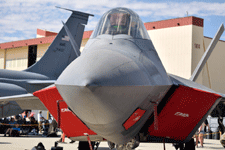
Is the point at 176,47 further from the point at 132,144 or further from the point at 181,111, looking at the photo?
the point at 132,144

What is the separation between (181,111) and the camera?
5.76m

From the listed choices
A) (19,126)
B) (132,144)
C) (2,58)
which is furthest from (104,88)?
(2,58)

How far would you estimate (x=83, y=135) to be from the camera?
6.34 m

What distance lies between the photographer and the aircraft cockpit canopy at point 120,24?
5598 mm

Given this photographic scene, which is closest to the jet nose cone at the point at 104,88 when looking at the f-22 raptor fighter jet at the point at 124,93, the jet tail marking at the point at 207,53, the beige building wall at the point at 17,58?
the f-22 raptor fighter jet at the point at 124,93

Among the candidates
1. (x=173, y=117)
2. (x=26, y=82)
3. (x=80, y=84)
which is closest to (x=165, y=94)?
(x=173, y=117)

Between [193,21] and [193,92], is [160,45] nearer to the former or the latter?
[193,21]

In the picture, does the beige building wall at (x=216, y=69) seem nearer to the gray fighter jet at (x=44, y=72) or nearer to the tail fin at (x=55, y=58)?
the gray fighter jet at (x=44, y=72)

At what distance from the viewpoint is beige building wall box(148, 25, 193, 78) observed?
2439 cm

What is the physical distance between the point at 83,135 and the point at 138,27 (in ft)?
7.47

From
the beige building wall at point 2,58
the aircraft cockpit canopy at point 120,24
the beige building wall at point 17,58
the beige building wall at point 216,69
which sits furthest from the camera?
the beige building wall at point 2,58

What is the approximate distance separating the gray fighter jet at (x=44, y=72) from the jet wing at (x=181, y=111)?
10758 mm

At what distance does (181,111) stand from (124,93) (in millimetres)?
2026

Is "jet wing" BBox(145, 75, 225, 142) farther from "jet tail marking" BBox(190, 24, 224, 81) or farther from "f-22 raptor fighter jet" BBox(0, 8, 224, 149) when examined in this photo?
"jet tail marking" BBox(190, 24, 224, 81)
